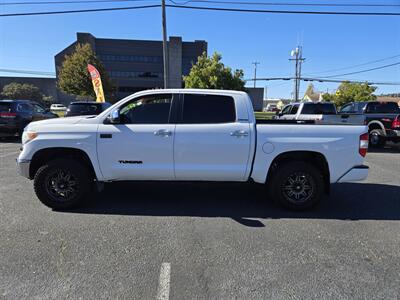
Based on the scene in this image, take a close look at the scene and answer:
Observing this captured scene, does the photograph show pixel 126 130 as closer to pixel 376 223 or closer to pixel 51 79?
pixel 376 223

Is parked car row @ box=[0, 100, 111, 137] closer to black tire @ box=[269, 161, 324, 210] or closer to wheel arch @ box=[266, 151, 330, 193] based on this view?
wheel arch @ box=[266, 151, 330, 193]

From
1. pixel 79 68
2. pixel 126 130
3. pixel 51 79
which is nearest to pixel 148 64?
pixel 51 79

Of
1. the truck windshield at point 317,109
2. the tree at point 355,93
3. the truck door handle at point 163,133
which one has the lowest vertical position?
the truck door handle at point 163,133

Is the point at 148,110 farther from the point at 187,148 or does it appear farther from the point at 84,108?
the point at 84,108

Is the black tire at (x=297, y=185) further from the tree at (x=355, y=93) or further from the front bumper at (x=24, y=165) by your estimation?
the tree at (x=355, y=93)

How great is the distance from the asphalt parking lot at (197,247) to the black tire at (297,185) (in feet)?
0.66

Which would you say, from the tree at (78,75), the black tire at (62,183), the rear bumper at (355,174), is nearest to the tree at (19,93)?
the tree at (78,75)

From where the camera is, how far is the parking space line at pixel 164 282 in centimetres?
295

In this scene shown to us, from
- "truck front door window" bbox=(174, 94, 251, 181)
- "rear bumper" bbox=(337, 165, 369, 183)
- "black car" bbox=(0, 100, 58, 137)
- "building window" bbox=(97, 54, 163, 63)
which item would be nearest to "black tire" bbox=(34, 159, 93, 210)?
"truck front door window" bbox=(174, 94, 251, 181)

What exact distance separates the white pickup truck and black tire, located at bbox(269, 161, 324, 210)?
A: 0.01m

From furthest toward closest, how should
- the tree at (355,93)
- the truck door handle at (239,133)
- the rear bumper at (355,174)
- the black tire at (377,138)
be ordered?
the tree at (355,93)
the black tire at (377,138)
the rear bumper at (355,174)
the truck door handle at (239,133)

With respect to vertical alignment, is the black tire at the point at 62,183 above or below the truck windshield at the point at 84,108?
below

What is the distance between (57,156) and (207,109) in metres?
2.49

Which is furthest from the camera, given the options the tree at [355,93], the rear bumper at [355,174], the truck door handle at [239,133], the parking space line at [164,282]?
the tree at [355,93]
